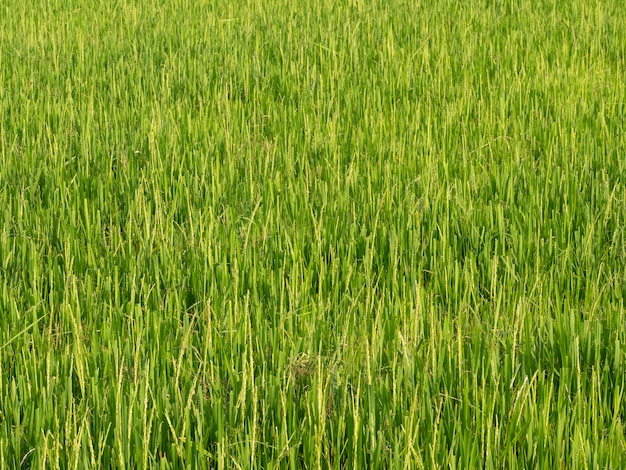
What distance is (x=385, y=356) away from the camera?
1823mm

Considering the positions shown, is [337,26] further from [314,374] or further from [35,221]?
[314,374]

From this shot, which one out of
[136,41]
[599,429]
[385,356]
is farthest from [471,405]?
[136,41]

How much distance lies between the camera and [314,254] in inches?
87.7

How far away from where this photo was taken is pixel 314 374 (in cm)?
160

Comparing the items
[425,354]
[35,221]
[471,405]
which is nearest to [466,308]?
[425,354]

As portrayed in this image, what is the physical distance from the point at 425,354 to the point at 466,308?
0.89 ft

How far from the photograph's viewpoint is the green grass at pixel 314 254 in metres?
1.50

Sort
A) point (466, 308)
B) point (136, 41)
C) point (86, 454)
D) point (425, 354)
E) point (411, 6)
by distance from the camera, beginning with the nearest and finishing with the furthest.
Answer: point (86, 454) → point (425, 354) → point (466, 308) → point (136, 41) → point (411, 6)

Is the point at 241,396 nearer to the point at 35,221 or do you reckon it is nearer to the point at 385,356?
the point at 385,356

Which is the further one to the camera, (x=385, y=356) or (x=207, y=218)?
(x=207, y=218)

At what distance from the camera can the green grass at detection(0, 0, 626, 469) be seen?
1.50m

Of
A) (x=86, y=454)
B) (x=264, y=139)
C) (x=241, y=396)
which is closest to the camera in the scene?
(x=86, y=454)

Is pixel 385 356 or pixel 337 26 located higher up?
pixel 337 26

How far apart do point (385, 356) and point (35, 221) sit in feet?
4.05
